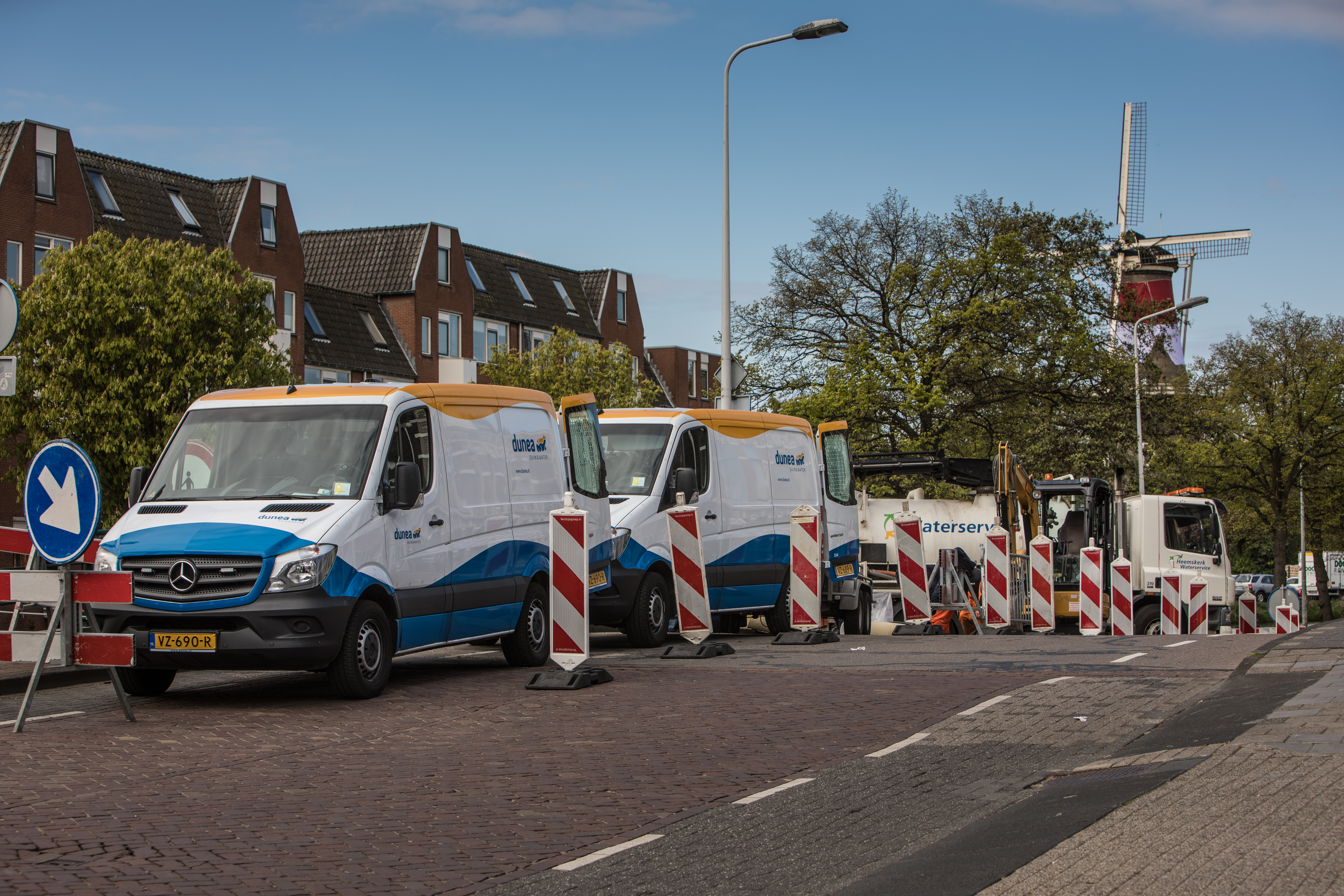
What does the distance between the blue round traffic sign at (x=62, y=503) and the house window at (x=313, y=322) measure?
4384 cm

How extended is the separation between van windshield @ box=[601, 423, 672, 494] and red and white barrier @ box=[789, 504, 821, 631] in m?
1.64

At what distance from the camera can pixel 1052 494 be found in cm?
2714

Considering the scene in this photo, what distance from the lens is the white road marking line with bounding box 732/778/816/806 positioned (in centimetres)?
672

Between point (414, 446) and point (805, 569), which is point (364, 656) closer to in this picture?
point (414, 446)

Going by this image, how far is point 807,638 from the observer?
15.0m

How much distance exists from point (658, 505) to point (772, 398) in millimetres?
25267

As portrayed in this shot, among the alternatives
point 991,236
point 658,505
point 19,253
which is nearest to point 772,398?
point 991,236

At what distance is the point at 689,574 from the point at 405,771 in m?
7.00

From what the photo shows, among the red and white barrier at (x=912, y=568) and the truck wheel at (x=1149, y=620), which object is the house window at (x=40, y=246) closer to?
the red and white barrier at (x=912, y=568)

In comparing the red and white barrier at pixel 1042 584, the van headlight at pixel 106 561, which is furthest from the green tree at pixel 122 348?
the van headlight at pixel 106 561

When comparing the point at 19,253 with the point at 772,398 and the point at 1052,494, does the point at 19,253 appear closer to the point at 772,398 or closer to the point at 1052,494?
the point at 772,398

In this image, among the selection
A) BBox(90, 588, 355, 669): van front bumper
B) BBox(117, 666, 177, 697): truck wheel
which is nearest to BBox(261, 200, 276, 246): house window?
BBox(117, 666, 177, 697): truck wheel

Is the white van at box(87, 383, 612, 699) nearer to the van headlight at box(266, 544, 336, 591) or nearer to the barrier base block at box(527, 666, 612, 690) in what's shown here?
the van headlight at box(266, 544, 336, 591)

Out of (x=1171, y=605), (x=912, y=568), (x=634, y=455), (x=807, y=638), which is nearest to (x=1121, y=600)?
(x=1171, y=605)
